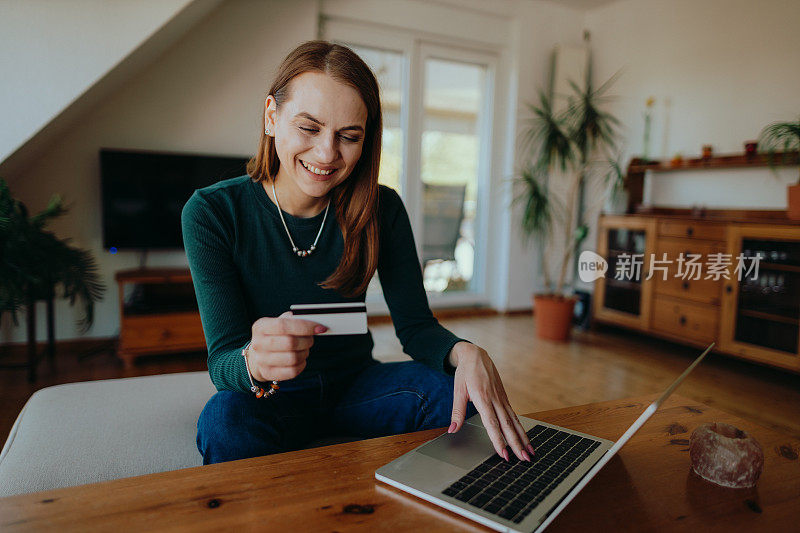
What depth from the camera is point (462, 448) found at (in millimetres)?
785

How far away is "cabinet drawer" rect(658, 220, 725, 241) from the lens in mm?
2990

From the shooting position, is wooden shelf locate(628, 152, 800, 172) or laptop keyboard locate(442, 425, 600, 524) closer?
laptop keyboard locate(442, 425, 600, 524)

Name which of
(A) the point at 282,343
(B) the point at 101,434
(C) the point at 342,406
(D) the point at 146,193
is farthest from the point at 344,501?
(D) the point at 146,193

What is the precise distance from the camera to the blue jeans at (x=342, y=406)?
0.91 metres

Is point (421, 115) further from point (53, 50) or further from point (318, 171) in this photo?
point (318, 171)

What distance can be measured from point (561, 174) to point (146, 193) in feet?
10.2

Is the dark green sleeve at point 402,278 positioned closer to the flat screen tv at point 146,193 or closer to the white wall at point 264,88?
the flat screen tv at point 146,193

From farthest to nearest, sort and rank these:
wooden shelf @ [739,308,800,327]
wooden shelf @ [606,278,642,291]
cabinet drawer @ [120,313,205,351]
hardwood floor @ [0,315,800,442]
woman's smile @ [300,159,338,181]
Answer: wooden shelf @ [606,278,642,291] → cabinet drawer @ [120,313,205,351] → wooden shelf @ [739,308,800,327] → hardwood floor @ [0,315,800,442] → woman's smile @ [300,159,338,181]

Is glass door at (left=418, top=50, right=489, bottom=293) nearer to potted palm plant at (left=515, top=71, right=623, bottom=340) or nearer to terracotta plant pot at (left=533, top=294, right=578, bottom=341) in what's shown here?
potted palm plant at (left=515, top=71, right=623, bottom=340)

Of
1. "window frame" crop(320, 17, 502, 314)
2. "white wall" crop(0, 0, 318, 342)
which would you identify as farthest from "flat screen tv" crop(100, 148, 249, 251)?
"window frame" crop(320, 17, 502, 314)

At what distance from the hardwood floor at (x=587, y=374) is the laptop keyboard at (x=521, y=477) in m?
1.27

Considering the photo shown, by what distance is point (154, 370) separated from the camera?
8.86 ft

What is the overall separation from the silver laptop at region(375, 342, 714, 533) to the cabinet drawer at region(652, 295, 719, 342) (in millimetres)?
2629

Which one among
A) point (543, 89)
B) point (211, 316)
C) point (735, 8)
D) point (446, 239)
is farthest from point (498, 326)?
point (211, 316)
